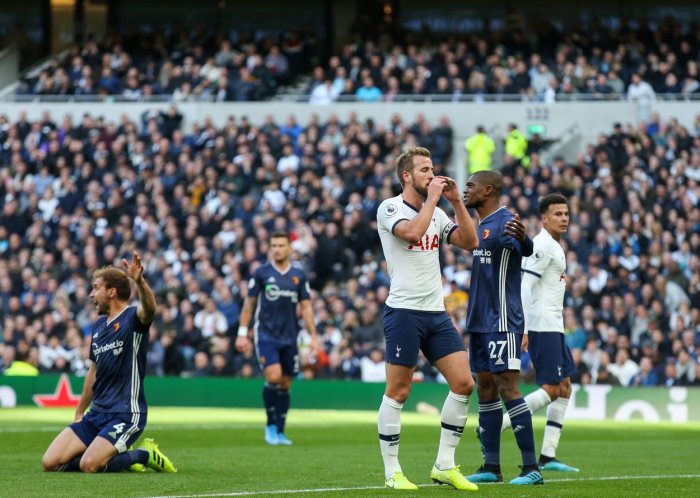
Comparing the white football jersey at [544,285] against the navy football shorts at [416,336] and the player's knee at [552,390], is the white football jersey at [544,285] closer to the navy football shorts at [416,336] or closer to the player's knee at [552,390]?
the player's knee at [552,390]

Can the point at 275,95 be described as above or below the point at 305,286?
above

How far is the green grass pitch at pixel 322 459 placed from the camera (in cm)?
1032

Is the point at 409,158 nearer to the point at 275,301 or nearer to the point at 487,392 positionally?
the point at 487,392

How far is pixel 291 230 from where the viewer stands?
2812 centimetres

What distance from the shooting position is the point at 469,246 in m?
10.2

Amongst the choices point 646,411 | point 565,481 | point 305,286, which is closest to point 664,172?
point 646,411

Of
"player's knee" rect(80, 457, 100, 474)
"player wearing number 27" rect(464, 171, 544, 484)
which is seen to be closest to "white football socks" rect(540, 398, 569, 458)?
"player wearing number 27" rect(464, 171, 544, 484)

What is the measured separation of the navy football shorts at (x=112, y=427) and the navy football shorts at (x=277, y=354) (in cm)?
454

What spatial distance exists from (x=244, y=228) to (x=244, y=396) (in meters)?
5.65

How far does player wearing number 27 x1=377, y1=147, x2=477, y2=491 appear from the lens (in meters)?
10.2

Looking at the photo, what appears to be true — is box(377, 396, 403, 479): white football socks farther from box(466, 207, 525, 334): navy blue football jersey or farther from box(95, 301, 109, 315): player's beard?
box(95, 301, 109, 315): player's beard

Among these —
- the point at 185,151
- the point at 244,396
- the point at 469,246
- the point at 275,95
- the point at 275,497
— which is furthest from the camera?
the point at 275,95

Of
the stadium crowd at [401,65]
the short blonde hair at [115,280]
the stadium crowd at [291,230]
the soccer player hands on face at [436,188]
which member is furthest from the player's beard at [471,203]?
the stadium crowd at [401,65]

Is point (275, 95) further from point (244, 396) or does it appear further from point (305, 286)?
point (305, 286)
